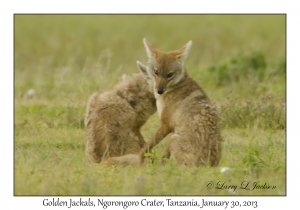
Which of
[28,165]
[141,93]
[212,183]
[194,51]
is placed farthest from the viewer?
[194,51]

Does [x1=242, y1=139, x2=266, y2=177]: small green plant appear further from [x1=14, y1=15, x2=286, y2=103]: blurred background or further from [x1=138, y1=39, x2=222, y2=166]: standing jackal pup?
[x1=14, y1=15, x2=286, y2=103]: blurred background

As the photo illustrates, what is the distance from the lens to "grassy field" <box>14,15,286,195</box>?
7191 mm

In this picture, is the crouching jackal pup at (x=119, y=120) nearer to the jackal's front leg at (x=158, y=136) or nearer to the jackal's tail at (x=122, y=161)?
the jackal's tail at (x=122, y=161)

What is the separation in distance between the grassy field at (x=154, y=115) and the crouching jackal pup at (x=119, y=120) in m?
0.28

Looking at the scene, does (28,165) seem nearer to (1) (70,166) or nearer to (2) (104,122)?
(1) (70,166)

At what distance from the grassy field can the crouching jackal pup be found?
0.93ft

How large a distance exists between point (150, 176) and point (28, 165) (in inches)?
61.0

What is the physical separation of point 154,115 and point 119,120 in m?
2.89

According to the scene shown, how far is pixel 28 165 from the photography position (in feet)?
25.5

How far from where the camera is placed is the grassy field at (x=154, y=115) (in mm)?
7191

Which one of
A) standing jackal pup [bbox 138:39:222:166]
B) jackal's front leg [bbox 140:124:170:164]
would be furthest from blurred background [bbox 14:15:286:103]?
jackal's front leg [bbox 140:124:170:164]

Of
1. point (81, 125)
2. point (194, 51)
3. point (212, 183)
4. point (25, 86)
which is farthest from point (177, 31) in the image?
point (212, 183)

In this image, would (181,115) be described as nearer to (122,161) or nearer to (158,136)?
(158,136)

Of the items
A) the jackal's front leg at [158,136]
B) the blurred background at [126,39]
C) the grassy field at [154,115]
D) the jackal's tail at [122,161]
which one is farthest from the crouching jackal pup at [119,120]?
the blurred background at [126,39]
